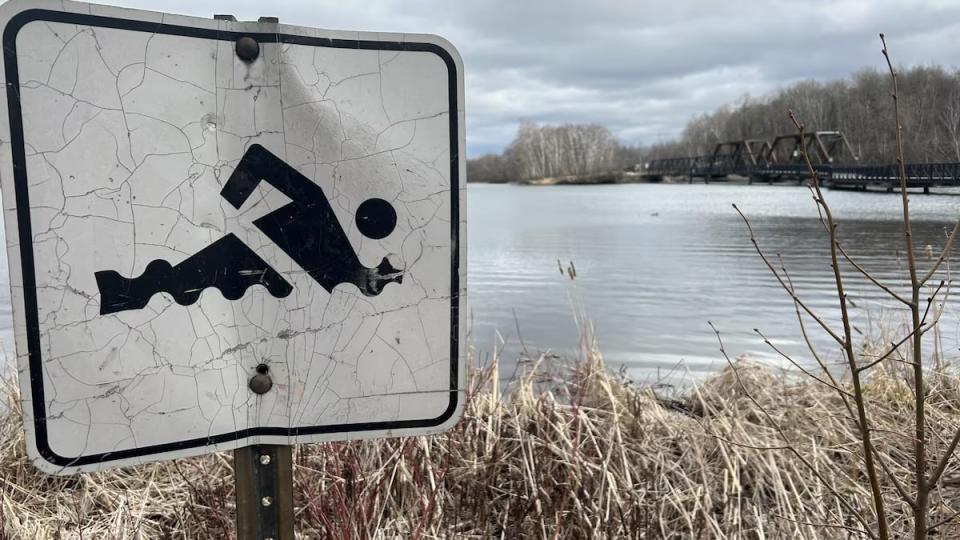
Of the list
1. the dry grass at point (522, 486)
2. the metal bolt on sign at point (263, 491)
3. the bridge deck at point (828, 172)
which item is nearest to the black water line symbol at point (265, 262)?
the metal bolt on sign at point (263, 491)

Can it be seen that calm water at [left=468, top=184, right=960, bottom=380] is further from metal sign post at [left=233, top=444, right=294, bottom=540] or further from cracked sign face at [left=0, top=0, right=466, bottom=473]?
metal sign post at [left=233, top=444, right=294, bottom=540]

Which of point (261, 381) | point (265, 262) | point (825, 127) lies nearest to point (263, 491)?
point (261, 381)

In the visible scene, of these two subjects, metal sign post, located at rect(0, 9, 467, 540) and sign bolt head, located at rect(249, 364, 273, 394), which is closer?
metal sign post, located at rect(0, 9, 467, 540)

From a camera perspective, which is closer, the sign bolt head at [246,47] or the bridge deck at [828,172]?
the sign bolt head at [246,47]

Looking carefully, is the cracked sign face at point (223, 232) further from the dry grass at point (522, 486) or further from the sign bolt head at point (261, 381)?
the dry grass at point (522, 486)

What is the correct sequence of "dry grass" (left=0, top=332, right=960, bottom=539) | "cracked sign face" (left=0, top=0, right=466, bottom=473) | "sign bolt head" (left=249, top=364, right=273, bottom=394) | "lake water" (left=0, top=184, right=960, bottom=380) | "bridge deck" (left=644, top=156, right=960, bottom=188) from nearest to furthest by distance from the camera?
"cracked sign face" (left=0, top=0, right=466, bottom=473), "sign bolt head" (left=249, top=364, right=273, bottom=394), "dry grass" (left=0, top=332, right=960, bottom=539), "bridge deck" (left=644, top=156, right=960, bottom=188), "lake water" (left=0, top=184, right=960, bottom=380)

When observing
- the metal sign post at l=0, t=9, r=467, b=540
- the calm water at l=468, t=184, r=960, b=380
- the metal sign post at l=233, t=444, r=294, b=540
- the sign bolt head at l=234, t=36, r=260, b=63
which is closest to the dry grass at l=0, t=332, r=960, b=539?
the metal sign post at l=233, t=444, r=294, b=540

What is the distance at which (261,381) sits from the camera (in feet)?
3.75

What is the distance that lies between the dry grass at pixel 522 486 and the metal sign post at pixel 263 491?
0.62m

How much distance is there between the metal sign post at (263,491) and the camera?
1.18 meters

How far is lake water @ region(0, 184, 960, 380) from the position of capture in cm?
678

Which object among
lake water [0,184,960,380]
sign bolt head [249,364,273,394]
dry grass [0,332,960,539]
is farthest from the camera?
→ lake water [0,184,960,380]

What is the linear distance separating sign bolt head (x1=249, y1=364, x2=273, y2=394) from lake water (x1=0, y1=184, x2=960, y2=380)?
121 inches

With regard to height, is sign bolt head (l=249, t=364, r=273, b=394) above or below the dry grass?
above
